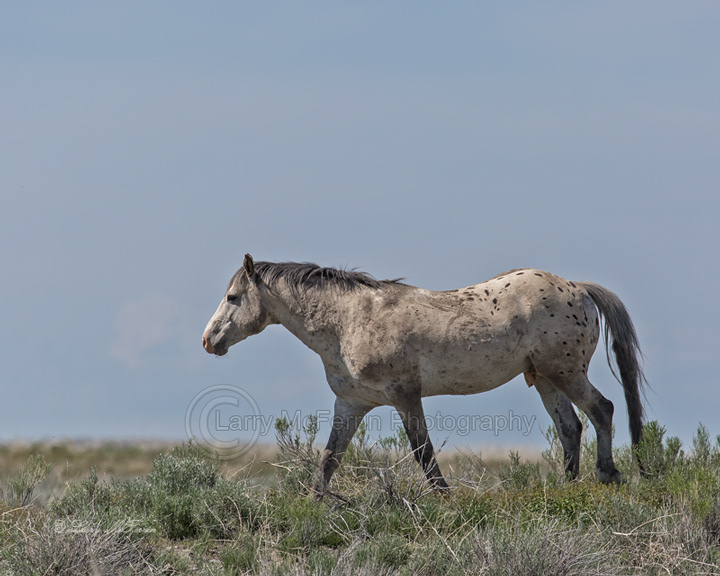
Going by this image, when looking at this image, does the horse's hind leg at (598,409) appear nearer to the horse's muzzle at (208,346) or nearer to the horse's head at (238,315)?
the horse's head at (238,315)

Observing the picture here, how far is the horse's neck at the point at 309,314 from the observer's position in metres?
8.65

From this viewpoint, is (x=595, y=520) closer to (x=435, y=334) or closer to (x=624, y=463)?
(x=435, y=334)

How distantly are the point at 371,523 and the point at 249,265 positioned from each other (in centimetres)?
301

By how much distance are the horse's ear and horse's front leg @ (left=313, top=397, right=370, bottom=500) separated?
158 centimetres

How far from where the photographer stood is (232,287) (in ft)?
29.0

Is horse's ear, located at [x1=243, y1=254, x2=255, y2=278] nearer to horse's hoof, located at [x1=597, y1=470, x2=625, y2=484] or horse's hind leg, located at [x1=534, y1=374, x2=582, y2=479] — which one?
horse's hind leg, located at [x1=534, y1=374, x2=582, y2=479]

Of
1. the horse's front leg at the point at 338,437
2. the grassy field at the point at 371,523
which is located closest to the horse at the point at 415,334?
the horse's front leg at the point at 338,437

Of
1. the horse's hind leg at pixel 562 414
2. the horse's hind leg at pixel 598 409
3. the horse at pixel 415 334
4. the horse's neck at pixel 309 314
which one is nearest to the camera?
the horse at pixel 415 334

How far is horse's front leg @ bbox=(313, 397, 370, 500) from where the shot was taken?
8.47m

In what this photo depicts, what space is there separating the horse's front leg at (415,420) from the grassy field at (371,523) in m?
0.33

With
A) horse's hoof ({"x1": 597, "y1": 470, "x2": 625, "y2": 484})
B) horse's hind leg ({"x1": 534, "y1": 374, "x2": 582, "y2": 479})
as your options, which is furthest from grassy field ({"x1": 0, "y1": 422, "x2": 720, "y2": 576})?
horse's hind leg ({"x1": 534, "y1": 374, "x2": 582, "y2": 479})

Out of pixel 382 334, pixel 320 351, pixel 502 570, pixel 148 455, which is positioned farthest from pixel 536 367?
pixel 148 455

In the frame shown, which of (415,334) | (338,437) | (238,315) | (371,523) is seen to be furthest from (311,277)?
(371,523)

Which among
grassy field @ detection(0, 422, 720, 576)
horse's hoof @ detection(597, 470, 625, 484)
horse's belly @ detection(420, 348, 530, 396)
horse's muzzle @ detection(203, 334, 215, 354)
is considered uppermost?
horse's muzzle @ detection(203, 334, 215, 354)
